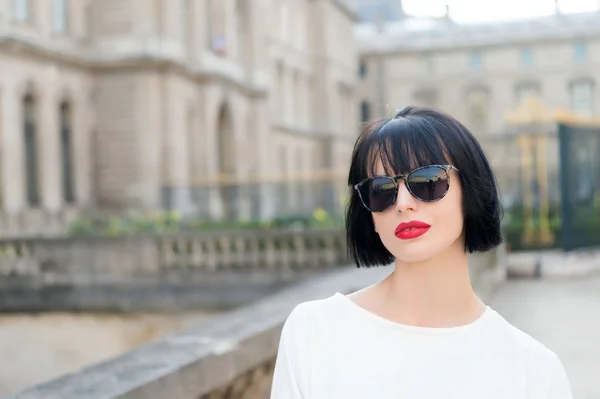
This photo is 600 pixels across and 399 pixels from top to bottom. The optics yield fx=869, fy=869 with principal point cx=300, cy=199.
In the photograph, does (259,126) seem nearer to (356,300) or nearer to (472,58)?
(356,300)

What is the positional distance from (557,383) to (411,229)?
0.43m

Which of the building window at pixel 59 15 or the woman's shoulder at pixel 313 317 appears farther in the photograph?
the building window at pixel 59 15

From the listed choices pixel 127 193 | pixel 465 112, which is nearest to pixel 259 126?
pixel 127 193

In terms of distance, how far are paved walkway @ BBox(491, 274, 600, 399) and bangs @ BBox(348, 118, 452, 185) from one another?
4365mm

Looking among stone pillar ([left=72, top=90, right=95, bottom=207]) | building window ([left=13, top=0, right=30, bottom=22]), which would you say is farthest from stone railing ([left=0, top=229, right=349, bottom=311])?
stone pillar ([left=72, top=90, right=95, bottom=207])

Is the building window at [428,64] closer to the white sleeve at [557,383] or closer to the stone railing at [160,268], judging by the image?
the stone railing at [160,268]

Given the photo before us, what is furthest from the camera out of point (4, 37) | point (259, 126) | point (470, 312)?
point (259, 126)

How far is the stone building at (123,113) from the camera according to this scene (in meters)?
20.1

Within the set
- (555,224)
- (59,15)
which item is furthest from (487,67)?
(59,15)

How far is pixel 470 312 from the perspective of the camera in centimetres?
187

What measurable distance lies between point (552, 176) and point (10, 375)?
69.4 feet

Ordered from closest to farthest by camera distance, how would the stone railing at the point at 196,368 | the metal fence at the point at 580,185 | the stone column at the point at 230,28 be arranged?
the stone railing at the point at 196,368, the metal fence at the point at 580,185, the stone column at the point at 230,28

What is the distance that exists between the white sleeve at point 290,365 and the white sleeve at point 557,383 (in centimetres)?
51

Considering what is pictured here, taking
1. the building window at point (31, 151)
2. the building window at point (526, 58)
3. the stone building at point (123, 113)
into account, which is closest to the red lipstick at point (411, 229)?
the stone building at point (123, 113)
